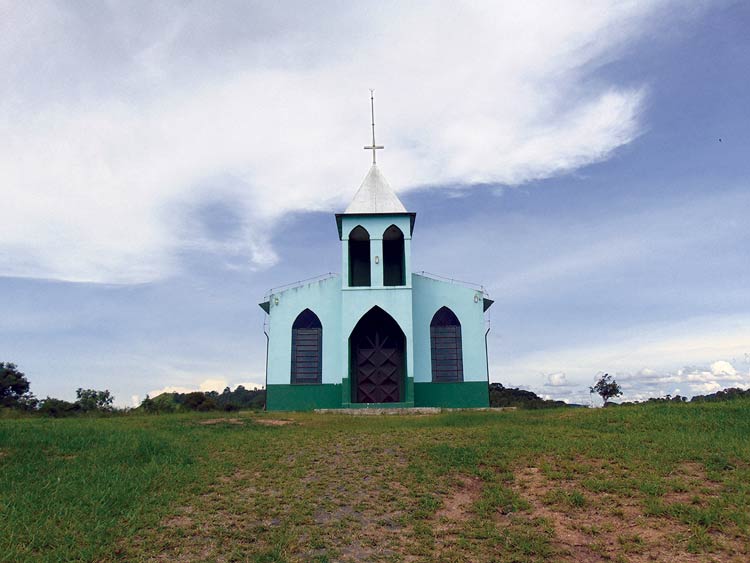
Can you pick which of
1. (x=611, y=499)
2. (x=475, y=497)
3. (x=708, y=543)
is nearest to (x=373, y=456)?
(x=475, y=497)

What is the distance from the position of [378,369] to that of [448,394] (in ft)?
9.98

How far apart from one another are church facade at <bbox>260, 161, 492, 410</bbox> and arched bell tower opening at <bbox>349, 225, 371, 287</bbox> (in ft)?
1.94

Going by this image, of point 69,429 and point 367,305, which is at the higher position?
point 367,305

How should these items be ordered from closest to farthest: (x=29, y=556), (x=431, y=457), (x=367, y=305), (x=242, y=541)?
1. (x=29, y=556)
2. (x=242, y=541)
3. (x=431, y=457)
4. (x=367, y=305)

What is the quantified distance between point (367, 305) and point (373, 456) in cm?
1205

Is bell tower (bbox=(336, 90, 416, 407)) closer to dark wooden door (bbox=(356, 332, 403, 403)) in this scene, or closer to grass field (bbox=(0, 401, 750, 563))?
dark wooden door (bbox=(356, 332, 403, 403))

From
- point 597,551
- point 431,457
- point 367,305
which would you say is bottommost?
point 597,551

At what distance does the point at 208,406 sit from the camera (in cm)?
2416

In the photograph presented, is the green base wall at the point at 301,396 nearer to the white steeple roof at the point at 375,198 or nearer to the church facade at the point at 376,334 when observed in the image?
the church facade at the point at 376,334

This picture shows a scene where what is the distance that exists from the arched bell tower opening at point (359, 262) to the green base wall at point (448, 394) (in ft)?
17.0

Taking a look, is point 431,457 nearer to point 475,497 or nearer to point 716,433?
point 475,497

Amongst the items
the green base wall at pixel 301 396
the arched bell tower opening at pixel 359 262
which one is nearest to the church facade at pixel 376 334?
the green base wall at pixel 301 396

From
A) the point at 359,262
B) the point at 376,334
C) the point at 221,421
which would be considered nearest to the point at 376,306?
the point at 376,334

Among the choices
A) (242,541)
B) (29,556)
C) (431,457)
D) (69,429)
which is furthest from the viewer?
(69,429)
